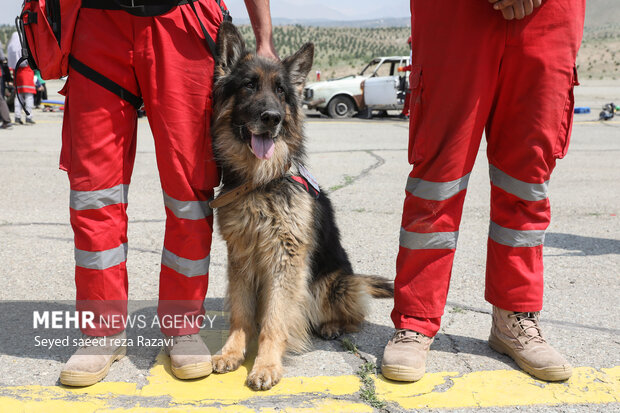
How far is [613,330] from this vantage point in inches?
122

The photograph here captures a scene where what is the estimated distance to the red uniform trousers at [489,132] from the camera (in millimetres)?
2486

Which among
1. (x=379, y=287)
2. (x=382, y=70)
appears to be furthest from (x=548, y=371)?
(x=382, y=70)

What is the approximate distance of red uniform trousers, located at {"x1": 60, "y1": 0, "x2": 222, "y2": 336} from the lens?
7.97ft

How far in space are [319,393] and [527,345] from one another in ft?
3.47

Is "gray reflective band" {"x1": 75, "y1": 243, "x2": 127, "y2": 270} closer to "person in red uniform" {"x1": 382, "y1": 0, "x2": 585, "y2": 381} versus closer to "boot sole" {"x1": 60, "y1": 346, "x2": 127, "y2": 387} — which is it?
"boot sole" {"x1": 60, "y1": 346, "x2": 127, "y2": 387}

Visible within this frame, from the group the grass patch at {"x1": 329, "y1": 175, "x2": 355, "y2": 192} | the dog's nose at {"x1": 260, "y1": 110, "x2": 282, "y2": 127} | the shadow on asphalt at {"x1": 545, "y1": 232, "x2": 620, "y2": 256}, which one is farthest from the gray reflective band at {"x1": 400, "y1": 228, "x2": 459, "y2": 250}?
the grass patch at {"x1": 329, "y1": 175, "x2": 355, "y2": 192}

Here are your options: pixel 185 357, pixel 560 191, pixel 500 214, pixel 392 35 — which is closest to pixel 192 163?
pixel 185 357

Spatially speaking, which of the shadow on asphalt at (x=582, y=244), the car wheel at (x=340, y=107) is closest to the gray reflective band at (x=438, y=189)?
the shadow on asphalt at (x=582, y=244)

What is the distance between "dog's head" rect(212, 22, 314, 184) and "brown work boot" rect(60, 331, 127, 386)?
1014mm

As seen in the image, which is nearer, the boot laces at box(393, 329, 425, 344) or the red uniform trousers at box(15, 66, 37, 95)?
the boot laces at box(393, 329, 425, 344)

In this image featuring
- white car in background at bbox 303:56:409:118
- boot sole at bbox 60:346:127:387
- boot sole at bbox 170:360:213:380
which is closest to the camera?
boot sole at bbox 60:346:127:387

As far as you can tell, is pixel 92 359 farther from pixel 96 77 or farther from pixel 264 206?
pixel 96 77

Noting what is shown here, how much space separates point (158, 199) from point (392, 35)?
87471 millimetres

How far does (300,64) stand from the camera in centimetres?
303
